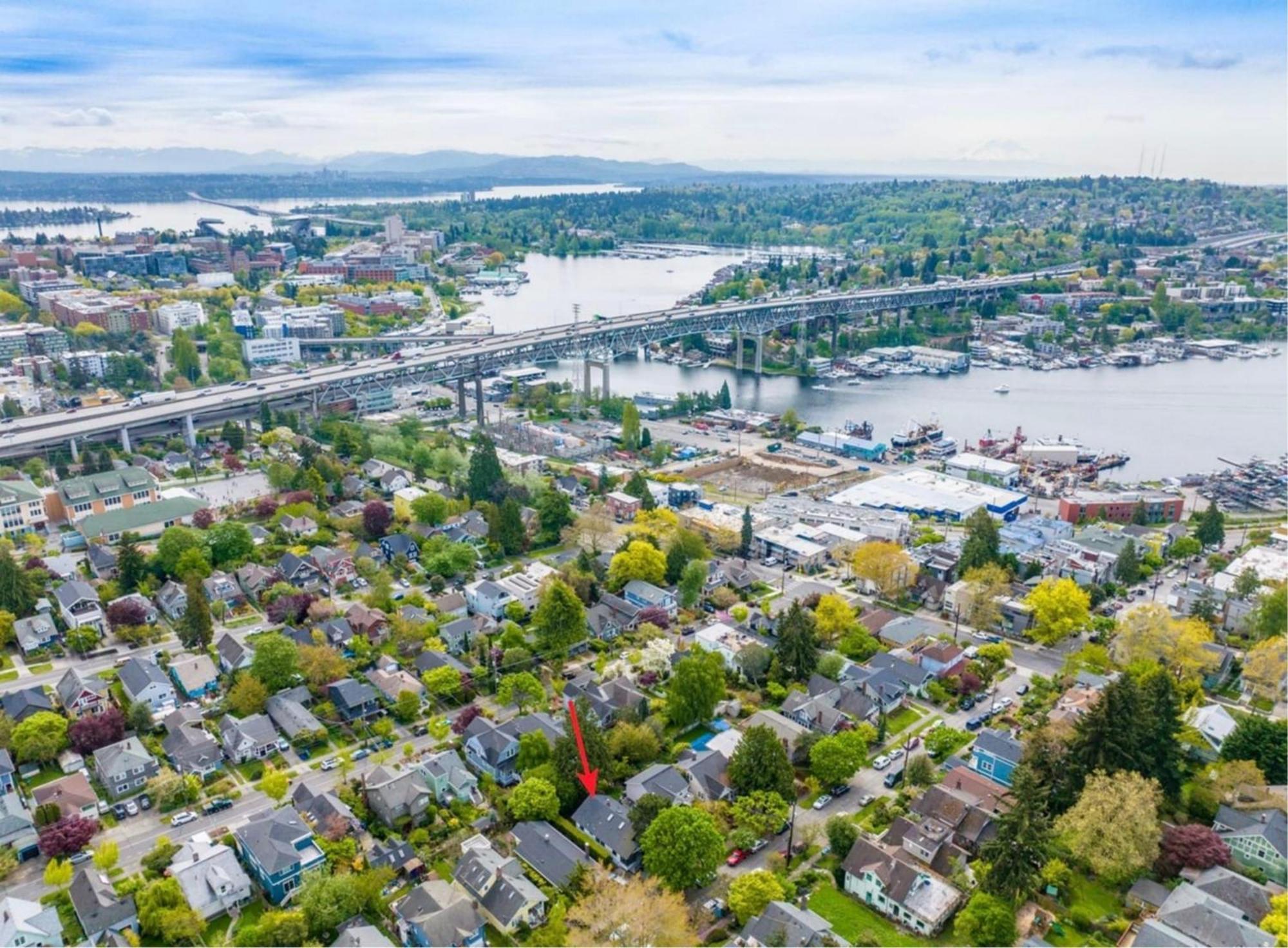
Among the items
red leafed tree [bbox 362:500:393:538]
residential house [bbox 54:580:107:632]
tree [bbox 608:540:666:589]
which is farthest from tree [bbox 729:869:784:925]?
red leafed tree [bbox 362:500:393:538]

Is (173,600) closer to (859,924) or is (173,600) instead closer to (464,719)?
(464,719)

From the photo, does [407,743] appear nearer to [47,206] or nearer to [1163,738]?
[1163,738]

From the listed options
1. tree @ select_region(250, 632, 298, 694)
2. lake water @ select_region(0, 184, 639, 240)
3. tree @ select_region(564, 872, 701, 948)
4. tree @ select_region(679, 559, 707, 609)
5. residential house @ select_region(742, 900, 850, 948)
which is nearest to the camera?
tree @ select_region(564, 872, 701, 948)

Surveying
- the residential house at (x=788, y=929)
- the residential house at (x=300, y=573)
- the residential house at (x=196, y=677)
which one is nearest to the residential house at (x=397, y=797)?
the residential house at (x=196, y=677)

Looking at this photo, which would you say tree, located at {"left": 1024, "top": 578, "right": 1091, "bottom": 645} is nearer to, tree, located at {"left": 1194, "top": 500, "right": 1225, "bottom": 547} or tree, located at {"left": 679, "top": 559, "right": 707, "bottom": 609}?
tree, located at {"left": 1194, "top": 500, "right": 1225, "bottom": 547}

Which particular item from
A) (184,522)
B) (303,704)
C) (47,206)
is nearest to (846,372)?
(184,522)

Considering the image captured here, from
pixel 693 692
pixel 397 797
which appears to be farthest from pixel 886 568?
pixel 397 797
